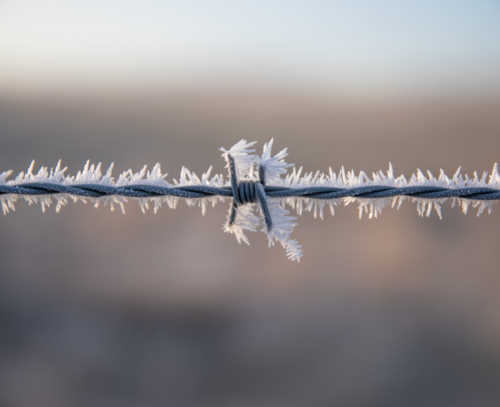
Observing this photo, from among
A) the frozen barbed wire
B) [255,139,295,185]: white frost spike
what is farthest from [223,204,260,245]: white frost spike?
[255,139,295,185]: white frost spike

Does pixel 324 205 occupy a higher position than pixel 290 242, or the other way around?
pixel 324 205

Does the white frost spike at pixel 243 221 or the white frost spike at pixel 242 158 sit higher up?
the white frost spike at pixel 242 158

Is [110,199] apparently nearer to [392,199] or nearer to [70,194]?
[70,194]

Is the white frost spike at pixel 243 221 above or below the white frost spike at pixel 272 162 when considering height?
below

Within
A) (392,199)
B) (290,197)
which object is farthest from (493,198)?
(290,197)

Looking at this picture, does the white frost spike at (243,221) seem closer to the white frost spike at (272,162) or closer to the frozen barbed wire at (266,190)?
the frozen barbed wire at (266,190)

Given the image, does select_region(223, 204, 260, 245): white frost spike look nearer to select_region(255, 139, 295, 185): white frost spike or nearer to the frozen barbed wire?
the frozen barbed wire

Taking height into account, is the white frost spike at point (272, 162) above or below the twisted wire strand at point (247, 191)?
above

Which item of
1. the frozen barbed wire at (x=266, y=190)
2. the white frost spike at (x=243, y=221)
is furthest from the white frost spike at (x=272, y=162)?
the white frost spike at (x=243, y=221)
